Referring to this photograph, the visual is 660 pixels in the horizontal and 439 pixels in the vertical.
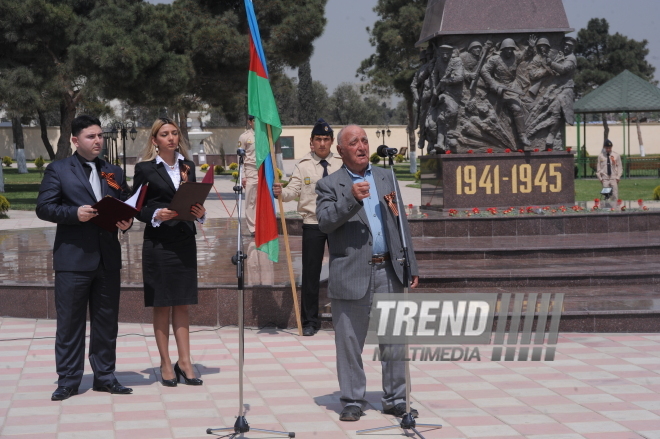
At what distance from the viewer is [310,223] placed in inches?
298

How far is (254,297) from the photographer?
8062 millimetres

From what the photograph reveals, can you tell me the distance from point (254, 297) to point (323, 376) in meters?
1.96

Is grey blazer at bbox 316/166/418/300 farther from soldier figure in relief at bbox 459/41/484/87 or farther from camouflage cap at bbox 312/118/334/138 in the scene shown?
soldier figure in relief at bbox 459/41/484/87

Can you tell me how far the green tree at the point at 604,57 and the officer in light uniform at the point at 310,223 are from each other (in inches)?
2551

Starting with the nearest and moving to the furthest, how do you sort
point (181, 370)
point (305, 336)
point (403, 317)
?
point (403, 317) < point (181, 370) < point (305, 336)

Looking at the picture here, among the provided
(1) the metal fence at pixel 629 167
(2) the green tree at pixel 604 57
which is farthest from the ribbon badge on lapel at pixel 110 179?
(2) the green tree at pixel 604 57

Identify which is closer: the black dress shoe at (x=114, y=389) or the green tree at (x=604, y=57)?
the black dress shoe at (x=114, y=389)

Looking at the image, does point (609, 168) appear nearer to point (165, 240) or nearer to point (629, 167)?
point (165, 240)

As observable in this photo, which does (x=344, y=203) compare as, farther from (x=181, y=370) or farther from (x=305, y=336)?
(x=305, y=336)

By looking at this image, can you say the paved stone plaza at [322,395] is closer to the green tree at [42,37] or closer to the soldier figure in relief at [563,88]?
the soldier figure in relief at [563,88]

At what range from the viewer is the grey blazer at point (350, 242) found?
5.02 metres

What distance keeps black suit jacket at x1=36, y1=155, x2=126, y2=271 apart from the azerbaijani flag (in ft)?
4.35

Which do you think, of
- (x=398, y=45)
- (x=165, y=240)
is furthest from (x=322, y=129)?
(x=398, y=45)

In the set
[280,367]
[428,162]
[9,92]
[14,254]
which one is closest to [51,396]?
[280,367]
